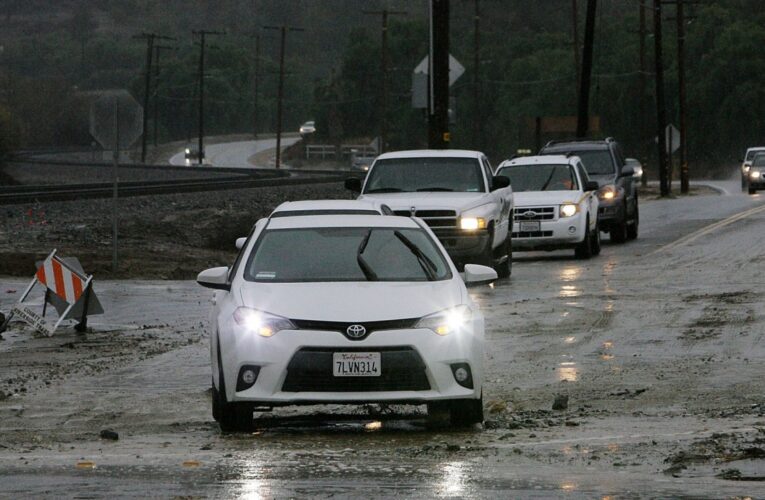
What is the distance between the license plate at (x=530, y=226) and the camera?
29766 mm

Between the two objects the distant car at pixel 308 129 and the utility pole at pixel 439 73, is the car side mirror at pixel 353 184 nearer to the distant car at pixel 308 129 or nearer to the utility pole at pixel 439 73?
the utility pole at pixel 439 73

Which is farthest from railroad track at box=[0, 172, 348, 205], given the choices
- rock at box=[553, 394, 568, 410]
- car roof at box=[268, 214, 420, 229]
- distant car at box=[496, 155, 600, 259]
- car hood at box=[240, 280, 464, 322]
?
car hood at box=[240, 280, 464, 322]

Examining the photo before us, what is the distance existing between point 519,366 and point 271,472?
5847 millimetres

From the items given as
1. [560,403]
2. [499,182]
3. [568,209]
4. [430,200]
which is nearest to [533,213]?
[568,209]

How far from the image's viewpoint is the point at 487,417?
38.3 ft

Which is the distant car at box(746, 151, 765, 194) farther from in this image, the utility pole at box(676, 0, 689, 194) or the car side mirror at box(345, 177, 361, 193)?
the car side mirror at box(345, 177, 361, 193)

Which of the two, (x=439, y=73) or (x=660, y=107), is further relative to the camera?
(x=660, y=107)

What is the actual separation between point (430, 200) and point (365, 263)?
41.0ft

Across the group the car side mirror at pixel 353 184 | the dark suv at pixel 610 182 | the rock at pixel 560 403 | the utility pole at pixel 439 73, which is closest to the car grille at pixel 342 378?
the rock at pixel 560 403

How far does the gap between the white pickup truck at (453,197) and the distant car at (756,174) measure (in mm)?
38963

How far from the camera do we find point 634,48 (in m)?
118

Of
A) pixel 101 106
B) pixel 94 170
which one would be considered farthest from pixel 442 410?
pixel 94 170

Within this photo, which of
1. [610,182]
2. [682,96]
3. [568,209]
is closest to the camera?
[568,209]

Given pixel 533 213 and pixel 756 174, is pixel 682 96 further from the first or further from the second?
pixel 533 213
